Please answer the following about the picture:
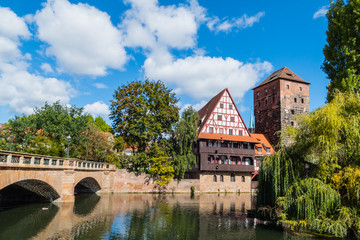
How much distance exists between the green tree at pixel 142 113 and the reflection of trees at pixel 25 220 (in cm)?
1901

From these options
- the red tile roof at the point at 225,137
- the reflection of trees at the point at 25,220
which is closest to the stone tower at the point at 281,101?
the red tile roof at the point at 225,137

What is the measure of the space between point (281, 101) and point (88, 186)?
37916 millimetres

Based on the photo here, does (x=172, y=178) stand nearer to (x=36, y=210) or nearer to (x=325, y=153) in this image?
(x=36, y=210)

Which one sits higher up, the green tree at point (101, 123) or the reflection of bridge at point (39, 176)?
the green tree at point (101, 123)

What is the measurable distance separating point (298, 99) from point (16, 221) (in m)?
52.4

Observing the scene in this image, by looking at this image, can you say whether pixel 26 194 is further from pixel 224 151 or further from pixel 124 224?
pixel 224 151

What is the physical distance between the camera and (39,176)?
21922 mm

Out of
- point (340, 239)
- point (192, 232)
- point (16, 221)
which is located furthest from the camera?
point (16, 221)

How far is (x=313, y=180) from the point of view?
15.6 meters

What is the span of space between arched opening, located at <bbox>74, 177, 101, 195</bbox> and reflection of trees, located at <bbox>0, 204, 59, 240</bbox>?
11117mm

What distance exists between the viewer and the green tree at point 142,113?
141 feet

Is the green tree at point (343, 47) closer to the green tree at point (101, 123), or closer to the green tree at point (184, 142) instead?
the green tree at point (184, 142)

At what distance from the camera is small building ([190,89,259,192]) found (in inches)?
1834

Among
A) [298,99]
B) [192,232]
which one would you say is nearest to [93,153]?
[192,232]
